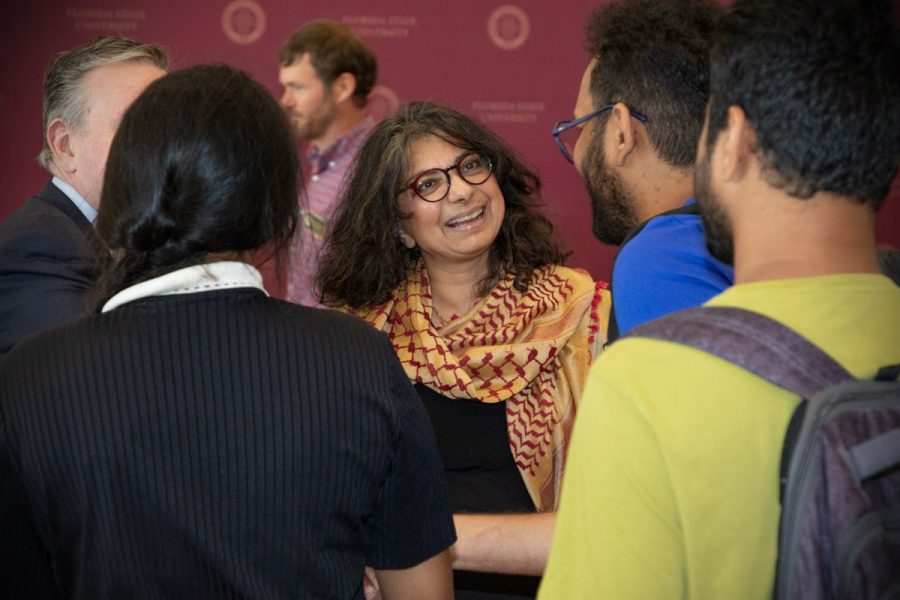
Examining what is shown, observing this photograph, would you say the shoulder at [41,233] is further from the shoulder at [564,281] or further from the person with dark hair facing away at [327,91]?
the person with dark hair facing away at [327,91]

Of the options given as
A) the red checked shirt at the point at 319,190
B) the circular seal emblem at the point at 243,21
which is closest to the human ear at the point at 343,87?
the red checked shirt at the point at 319,190

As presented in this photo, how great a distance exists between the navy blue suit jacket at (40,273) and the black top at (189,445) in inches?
27.4

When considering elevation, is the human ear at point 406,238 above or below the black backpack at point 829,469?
below

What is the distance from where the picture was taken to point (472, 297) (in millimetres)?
2416

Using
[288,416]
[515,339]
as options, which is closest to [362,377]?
[288,416]

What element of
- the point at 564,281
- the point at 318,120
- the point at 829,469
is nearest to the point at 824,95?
the point at 829,469

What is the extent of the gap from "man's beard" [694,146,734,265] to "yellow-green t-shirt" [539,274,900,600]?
0.10 meters

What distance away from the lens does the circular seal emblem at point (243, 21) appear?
5449 millimetres

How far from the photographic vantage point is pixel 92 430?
115 cm

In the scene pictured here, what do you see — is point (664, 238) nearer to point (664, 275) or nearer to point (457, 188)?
point (664, 275)

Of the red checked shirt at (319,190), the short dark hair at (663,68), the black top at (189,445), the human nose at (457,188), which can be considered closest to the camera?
the black top at (189,445)

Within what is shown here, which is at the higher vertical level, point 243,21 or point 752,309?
point 243,21

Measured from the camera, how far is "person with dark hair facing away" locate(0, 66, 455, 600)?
1153 mm

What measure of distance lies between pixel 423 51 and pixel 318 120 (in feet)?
3.30
